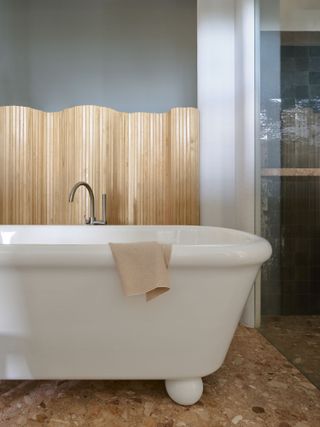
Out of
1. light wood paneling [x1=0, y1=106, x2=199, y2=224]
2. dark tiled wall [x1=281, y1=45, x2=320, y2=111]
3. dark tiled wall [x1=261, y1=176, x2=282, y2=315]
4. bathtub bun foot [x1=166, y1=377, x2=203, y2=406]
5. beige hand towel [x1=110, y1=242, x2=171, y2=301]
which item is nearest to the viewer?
beige hand towel [x1=110, y1=242, x2=171, y2=301]

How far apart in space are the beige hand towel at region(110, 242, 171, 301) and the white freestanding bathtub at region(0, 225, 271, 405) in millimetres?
36

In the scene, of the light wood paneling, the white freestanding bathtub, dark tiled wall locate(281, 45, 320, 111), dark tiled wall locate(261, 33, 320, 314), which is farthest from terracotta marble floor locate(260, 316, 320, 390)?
dark tiled wall locate(281, 45, 320, 111)

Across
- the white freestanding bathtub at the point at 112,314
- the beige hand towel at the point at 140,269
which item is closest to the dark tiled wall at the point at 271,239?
the white freestanding bathtub at the point at 112,314

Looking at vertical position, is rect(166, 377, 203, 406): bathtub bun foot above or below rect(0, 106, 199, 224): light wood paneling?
below

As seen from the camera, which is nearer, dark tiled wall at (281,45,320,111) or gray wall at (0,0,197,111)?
dark tiled wall at (281,45,320,111)

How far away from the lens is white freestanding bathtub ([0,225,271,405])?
0.90 meters

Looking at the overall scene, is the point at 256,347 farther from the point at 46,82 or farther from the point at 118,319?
the point at 46,82

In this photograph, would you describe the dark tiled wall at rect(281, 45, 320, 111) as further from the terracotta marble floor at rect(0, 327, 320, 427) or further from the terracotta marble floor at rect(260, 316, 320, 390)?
the terracotta marble floor at rect(0, 327, 320, 427)

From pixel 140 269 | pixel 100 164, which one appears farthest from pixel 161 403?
pixel 100 164

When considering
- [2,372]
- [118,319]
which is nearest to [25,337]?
[2,372]

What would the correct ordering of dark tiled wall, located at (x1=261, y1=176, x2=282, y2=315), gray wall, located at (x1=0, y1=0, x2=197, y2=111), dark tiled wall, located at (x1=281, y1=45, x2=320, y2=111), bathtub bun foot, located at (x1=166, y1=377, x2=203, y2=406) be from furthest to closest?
gray wall, located at (x1=0, y1=0, x2=197, y2=111), dark tiled wall, located at (x1=261, y1=176, x2=282, y2=315), dark tiled wall, located at (x1=281, y1=45, x2=320, y2=111), bathtub bun foot, located at (x1=166, y1=377, x2=203, y2=406)

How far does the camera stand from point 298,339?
1.45 meters

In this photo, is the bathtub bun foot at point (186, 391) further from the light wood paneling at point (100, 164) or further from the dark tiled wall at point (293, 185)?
the light wood paneling at point (100, 164)

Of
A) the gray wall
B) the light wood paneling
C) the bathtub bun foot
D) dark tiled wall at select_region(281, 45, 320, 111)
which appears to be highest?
the gray wall
